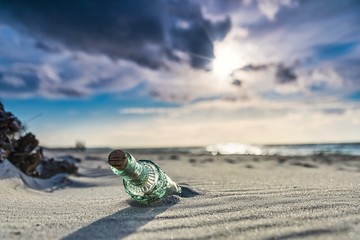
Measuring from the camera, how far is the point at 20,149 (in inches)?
161

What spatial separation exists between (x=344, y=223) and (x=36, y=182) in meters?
3.27

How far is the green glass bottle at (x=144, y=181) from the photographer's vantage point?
1.84 m

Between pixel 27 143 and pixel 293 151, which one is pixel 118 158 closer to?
pixel 27 143

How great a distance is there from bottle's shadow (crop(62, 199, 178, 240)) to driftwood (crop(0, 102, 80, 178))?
2.03 m

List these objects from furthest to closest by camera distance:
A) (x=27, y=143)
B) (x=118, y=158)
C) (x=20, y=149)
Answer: (x=27, y=143) → (x=20, y=149) → (x=118, y=158)

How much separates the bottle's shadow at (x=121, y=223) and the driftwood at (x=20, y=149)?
2.03 meters

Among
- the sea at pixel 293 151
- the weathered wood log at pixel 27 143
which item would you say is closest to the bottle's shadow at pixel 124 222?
the weathered wood log at pixel 27 143

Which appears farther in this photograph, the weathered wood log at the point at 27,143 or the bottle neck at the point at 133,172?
the weathered wood log at the point at 27,143

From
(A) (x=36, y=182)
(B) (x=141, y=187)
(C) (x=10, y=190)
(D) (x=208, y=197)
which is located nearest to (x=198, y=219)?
(B) (x=141, y=187)

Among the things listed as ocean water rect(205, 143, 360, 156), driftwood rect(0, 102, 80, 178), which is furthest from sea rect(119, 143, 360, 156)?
driftwood rect(0, 102, 80, 178)

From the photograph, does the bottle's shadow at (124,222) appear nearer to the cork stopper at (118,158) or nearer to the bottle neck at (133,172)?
the bottle neck at (133,172)

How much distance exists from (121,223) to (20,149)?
2.78m

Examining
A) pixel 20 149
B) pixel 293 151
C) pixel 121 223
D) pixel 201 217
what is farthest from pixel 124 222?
pixel 293 151

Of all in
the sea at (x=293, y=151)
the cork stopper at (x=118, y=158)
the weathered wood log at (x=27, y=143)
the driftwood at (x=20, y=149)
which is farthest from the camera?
the sea at (x=293, y=151)
